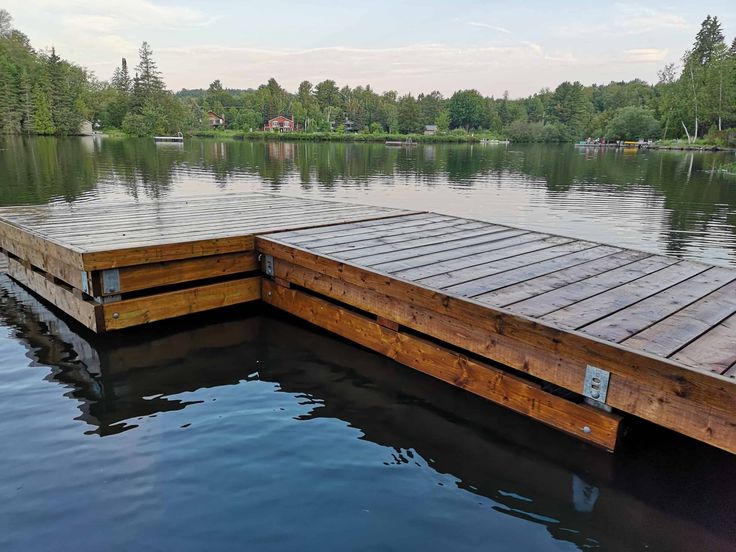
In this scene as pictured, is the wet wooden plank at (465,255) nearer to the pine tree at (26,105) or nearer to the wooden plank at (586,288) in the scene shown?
the wooden plank at (586,288)

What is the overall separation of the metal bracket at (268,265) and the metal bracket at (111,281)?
1.69 metres

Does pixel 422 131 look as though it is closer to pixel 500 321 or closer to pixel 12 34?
pixel 12 34

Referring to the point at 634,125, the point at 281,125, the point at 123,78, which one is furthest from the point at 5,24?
the point at 634,125

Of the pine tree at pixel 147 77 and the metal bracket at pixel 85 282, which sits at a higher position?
the pine tree at pixel 147 77

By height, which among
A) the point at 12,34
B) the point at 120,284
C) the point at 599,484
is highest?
the point at 12,34

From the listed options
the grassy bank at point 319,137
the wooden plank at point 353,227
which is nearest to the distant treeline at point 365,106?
the grassy bank at point 319,137

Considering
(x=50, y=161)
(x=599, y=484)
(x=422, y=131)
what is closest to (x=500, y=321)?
(x=599, y=484)

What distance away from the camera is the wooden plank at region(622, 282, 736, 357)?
344 centimetres

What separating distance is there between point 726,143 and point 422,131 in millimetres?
82446

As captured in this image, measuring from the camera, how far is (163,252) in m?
5.65

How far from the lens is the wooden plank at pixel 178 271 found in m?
5.47

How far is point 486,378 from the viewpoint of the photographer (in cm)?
431

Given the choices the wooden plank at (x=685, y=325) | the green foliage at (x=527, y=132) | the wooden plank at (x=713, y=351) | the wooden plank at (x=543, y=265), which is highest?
the green foliage at (x=527, y=132)

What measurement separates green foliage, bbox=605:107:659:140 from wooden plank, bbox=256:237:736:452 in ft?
340
